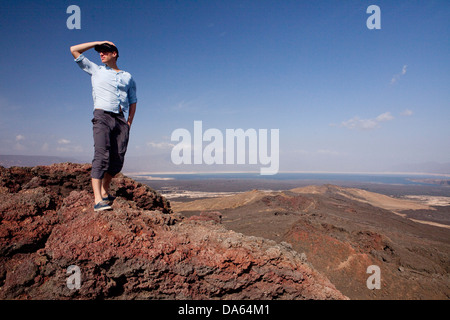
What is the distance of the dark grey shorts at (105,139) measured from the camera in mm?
2666

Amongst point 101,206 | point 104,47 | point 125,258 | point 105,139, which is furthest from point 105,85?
point 125,258

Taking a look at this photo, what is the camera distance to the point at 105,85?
271 cm

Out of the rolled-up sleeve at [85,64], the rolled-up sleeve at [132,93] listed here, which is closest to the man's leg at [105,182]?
the rolled-up sleeve at [132,93]

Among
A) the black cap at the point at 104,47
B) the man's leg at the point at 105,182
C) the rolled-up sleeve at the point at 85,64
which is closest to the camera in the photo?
the rolled-up sleeve at the point at 85,64

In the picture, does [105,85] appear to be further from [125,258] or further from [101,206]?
[125,258]

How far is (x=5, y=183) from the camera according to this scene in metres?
3.29

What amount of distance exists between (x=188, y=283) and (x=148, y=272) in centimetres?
58

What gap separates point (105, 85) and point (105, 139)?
73cm

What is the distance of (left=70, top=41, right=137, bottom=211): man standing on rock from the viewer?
2674 millimetres

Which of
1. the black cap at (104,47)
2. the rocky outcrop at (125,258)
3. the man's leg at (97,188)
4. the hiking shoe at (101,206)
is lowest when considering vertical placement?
the rocky outcrop at (125,258)

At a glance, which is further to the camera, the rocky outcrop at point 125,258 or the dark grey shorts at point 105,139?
the dark grey shorts at point 105,139

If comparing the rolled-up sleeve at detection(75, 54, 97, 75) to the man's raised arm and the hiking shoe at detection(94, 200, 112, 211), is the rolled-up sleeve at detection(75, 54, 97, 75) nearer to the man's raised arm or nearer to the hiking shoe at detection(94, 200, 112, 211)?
the man's raised arm

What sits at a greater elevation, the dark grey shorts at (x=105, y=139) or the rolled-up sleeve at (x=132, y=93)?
the rolled-up sleeve at (x=132, y=93)

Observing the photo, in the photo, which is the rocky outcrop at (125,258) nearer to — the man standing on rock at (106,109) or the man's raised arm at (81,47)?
the man standing on rock at (106,109)
